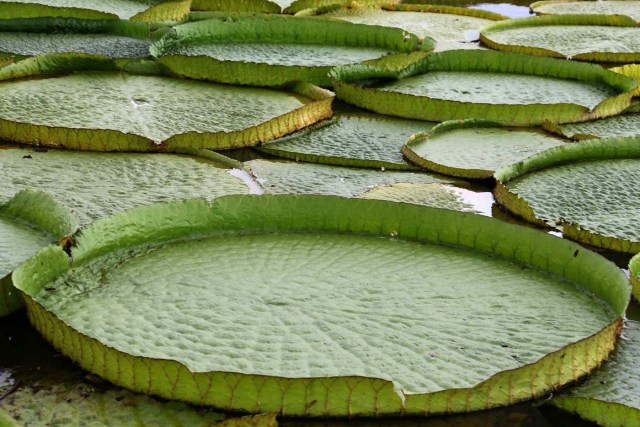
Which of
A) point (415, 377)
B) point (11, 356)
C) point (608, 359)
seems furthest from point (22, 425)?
point (608, 359)

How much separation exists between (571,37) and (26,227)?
2925 mm

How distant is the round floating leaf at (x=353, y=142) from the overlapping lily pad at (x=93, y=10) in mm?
1251

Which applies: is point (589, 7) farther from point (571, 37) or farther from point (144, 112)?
point (144, 112)

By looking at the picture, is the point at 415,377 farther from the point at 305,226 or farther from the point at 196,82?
the point at 196,82

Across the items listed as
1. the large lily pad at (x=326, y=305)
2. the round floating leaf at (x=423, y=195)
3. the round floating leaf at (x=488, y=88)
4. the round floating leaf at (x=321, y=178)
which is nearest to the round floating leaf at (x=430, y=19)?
the round floating leaf at (x=488, y=88)

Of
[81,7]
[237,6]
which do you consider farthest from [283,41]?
[81,7]

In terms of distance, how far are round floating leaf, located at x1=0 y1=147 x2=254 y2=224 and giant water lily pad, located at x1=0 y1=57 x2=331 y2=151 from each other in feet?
0.20

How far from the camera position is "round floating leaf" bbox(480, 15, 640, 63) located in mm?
3832

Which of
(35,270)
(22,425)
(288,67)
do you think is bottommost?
(22,425)

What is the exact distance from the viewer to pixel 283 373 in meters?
1.49

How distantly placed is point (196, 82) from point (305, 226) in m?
1.31

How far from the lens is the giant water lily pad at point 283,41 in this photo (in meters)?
3.54

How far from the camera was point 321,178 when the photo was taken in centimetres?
250

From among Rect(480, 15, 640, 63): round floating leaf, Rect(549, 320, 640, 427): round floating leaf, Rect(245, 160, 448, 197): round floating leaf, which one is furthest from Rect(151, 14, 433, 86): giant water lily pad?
Rect(549, 320, 640, 427): round floating leaf
